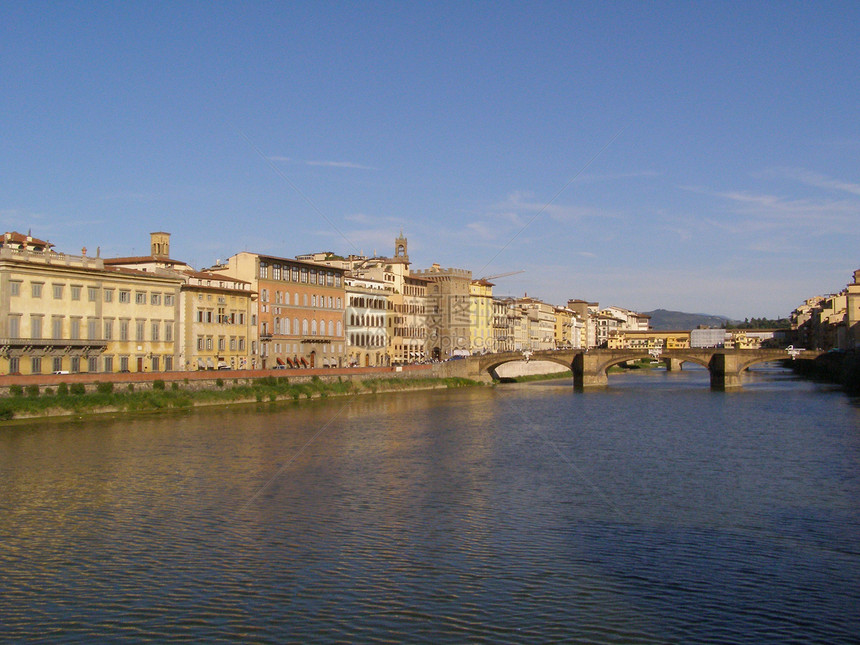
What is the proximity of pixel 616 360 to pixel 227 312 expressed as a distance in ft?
142

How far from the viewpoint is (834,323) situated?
12800cm

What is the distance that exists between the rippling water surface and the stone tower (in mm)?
33532

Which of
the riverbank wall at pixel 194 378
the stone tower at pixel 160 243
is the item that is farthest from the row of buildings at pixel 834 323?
the stone tower at pixel 160 243

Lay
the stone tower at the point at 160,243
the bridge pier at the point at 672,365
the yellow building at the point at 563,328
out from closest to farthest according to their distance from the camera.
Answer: the stone tower at the point at 160,243
the bridge pier at the point at 672,365
the yellow building at the point at 563,328

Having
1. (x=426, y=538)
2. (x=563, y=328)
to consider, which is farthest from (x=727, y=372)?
(x=563, y=328)

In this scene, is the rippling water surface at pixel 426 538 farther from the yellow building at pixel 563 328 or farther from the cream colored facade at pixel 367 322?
the yellow building at pixel 563 328

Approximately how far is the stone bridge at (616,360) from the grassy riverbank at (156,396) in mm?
21654

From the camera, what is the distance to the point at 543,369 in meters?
116

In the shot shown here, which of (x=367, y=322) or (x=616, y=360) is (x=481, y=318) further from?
(x=367, y=322)

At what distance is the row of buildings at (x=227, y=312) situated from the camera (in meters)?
54.3

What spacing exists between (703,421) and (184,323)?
3616 cm

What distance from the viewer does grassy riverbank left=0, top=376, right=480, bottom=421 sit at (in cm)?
4772

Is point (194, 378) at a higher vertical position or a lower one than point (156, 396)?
higher

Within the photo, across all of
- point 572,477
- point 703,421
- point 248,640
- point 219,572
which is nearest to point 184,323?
point 703,421
